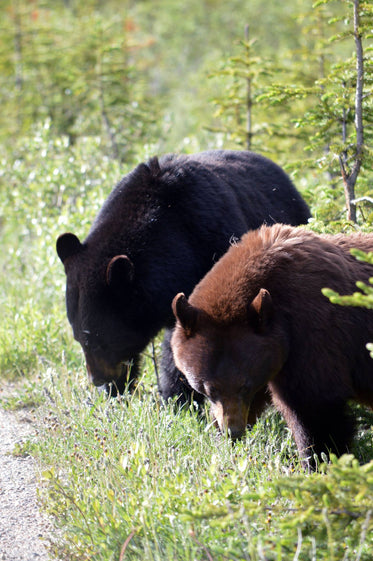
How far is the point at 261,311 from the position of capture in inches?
128

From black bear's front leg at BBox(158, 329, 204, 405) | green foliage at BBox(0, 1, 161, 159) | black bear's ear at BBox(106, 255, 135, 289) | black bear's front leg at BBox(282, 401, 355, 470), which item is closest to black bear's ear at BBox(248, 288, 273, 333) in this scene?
black bear's front leg at BBox(282, 401, 355, 470)

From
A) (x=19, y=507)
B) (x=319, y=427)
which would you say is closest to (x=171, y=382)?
(x=19, y=507)

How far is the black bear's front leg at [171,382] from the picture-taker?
4.61 metres

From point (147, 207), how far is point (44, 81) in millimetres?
9327

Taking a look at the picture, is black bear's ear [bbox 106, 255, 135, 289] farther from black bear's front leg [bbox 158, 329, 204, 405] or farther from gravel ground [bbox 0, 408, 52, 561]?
gravel ground [bbox 0, 408, 52, 561]

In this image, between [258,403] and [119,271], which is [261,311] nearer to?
[258,403]

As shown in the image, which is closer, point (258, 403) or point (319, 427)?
point (319, 427)

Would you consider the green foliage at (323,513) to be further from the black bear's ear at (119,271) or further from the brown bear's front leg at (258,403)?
the black bear's ear at (119,271)

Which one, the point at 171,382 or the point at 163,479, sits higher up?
the point at 163,479

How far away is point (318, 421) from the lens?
340cm

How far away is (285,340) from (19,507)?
1673 millimetres

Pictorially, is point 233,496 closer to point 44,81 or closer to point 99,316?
point 99,316

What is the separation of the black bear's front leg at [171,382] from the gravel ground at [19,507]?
3.11 feet

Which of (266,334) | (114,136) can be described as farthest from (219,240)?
(114,136)
